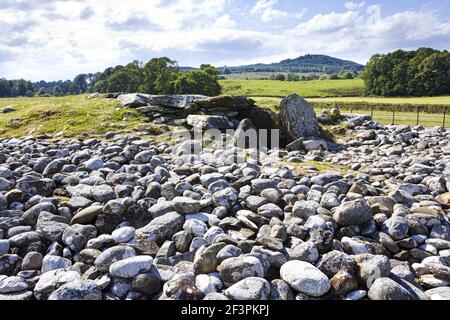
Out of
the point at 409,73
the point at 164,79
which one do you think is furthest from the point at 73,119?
the point at 409,73

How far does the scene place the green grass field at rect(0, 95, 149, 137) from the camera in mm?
15188

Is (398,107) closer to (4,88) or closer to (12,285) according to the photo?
(12,285)

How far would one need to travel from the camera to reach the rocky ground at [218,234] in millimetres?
4406

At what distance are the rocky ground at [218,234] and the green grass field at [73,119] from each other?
6007 mm

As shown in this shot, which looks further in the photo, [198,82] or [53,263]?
[198,82]

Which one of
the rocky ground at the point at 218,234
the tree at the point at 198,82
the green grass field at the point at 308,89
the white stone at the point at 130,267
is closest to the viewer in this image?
the rocky ground at the point at 218,234

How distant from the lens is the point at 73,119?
1628 centimetres

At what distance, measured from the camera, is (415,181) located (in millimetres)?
8789

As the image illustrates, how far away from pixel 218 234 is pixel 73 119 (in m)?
13.1

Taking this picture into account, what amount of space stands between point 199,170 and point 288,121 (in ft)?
24.8

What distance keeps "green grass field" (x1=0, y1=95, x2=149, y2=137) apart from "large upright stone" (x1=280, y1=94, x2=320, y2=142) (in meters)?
6.14

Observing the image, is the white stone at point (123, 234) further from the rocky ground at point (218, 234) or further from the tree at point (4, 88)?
the tree at point (4, 88)

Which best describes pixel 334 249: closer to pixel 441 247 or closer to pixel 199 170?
pixel 441 247

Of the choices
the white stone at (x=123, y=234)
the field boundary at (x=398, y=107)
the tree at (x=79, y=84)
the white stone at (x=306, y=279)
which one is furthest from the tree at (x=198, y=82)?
the tree at (x=79, y=84)
